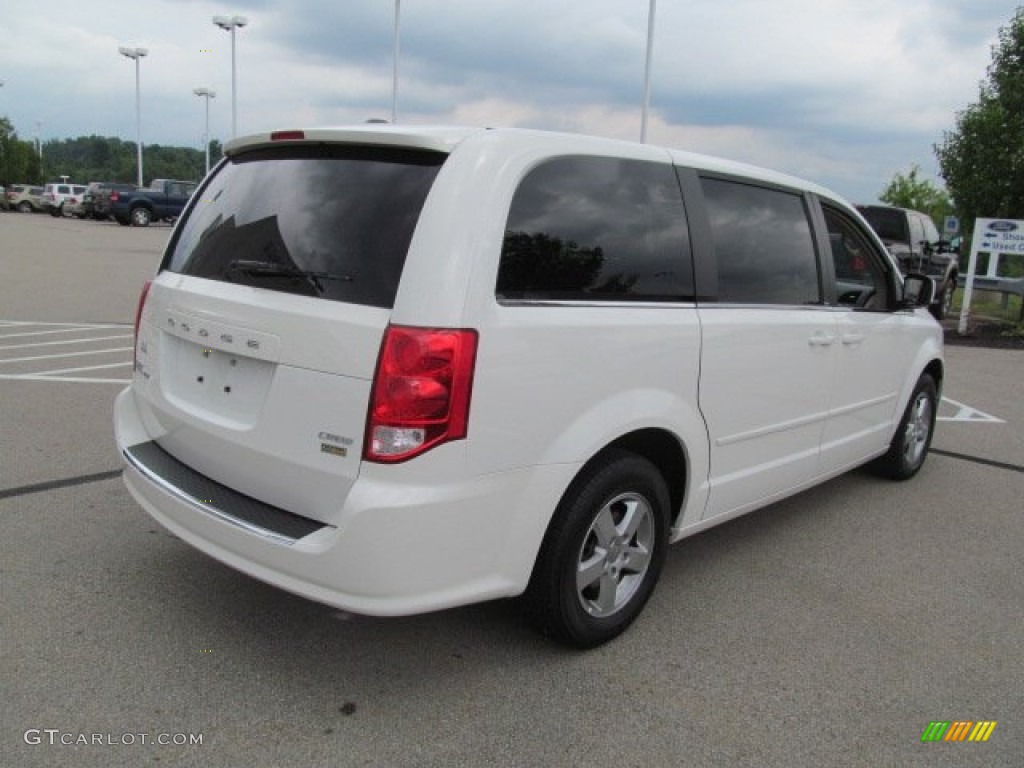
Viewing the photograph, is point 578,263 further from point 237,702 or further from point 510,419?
point 237,702

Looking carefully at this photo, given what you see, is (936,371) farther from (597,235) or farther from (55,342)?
(55,342)

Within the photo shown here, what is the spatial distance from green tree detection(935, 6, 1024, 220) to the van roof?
47.6 ft

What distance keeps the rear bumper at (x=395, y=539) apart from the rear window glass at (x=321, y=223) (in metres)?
0.61

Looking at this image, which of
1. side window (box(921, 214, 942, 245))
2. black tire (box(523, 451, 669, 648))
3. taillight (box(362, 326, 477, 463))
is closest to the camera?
taillight (box(362, 326, 477, 463))

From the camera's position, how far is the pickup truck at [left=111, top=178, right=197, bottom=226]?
3534cm

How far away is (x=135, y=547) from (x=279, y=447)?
5.31 feet

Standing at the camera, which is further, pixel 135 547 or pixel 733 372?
pixel 135 547

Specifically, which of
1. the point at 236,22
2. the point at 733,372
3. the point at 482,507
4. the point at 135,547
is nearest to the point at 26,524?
the point at 135,547

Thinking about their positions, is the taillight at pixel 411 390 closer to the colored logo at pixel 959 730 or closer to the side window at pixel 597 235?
the side window at pixel 597 235

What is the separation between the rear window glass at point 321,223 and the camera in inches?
103

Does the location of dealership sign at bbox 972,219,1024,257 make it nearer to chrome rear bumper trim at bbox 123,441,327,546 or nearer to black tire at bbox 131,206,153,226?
chrome rear bumper trim at bbox 123,441,327,546

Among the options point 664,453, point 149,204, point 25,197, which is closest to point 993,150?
point 664,453

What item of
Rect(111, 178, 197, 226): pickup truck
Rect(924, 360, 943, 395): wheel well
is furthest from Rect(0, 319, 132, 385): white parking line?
Rect(111, 178, 197, 226): pickup truck

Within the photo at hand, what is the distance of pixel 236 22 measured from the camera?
137 ft
